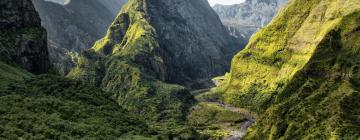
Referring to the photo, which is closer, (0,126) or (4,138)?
(4,138)

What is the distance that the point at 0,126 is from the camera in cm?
19912

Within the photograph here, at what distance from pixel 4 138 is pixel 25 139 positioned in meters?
12.8

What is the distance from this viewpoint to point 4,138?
611 ft

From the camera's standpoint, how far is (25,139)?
198125 mm

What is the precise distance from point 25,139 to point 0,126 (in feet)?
38.7

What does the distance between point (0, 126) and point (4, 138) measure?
14653 mm
